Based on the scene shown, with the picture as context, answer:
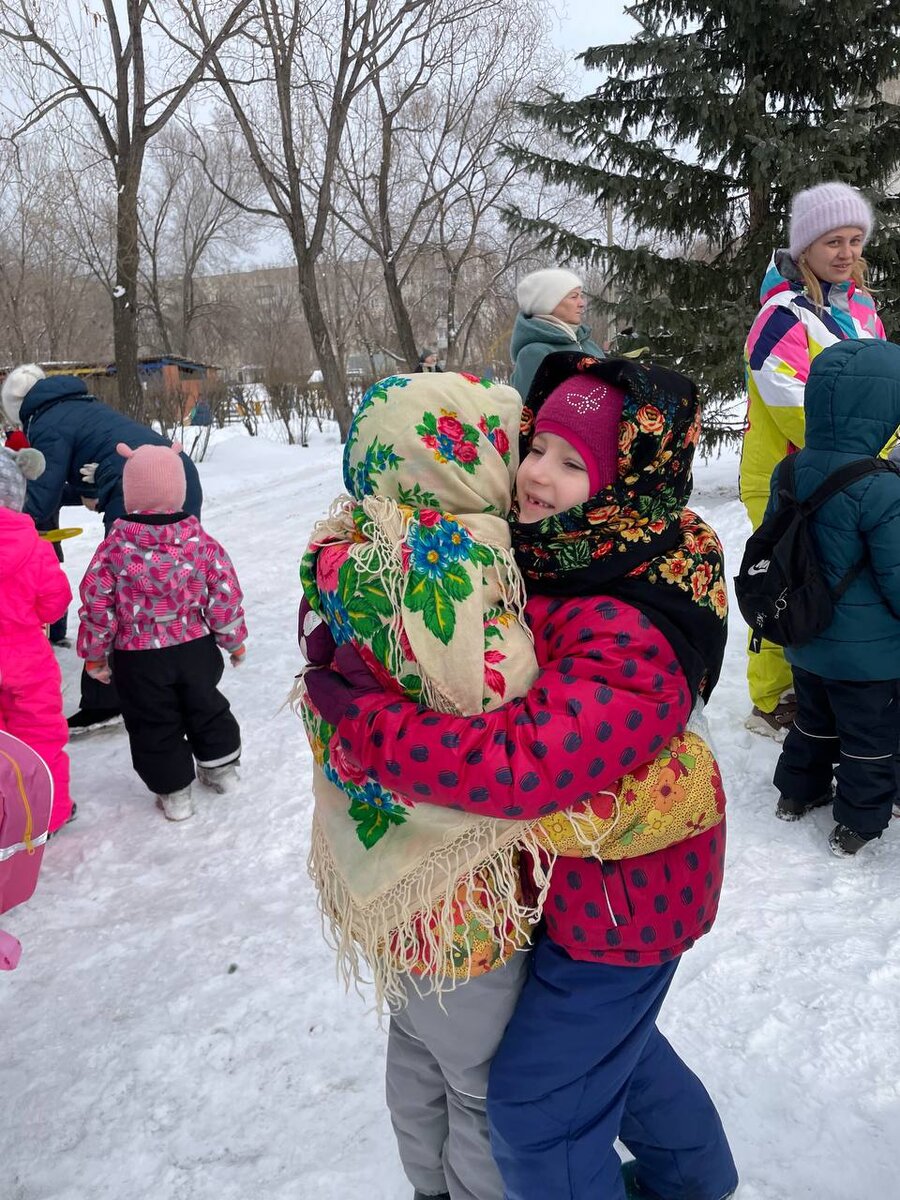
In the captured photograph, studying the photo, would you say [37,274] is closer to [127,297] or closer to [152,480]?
[127,297]

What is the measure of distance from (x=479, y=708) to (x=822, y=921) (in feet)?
6.31

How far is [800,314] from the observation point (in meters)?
3.32

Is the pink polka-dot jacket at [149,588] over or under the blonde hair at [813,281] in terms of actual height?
under

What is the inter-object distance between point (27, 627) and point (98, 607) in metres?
0.25

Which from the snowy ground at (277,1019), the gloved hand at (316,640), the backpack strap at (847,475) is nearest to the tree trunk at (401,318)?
the snowy ground at (277,1019)

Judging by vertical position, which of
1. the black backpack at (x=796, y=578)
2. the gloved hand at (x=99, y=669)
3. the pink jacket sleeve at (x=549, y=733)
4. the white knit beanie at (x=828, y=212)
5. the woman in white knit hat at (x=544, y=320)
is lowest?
the gloved hand at (x=99, y=669)

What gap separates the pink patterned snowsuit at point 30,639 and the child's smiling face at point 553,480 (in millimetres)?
2336

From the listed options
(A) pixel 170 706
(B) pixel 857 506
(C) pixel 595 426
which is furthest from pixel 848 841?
(A) pixel 170 706

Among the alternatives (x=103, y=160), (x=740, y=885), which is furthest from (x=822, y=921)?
(x=103, y=160)

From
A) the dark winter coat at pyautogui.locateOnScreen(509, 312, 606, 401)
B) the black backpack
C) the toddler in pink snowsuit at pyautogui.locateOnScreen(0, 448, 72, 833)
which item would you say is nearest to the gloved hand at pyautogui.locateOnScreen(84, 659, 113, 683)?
the toddler in pink snowsuit at pyautogui.locateOnScreen(0, 448, 72, 833)

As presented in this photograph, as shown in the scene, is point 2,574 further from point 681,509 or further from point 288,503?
point 288,503

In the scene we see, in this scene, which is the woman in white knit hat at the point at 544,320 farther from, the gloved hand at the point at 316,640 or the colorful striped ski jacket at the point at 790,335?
the gloved hand at the point at 316,640

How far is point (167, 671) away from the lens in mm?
3328

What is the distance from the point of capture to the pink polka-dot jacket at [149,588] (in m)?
3.20
